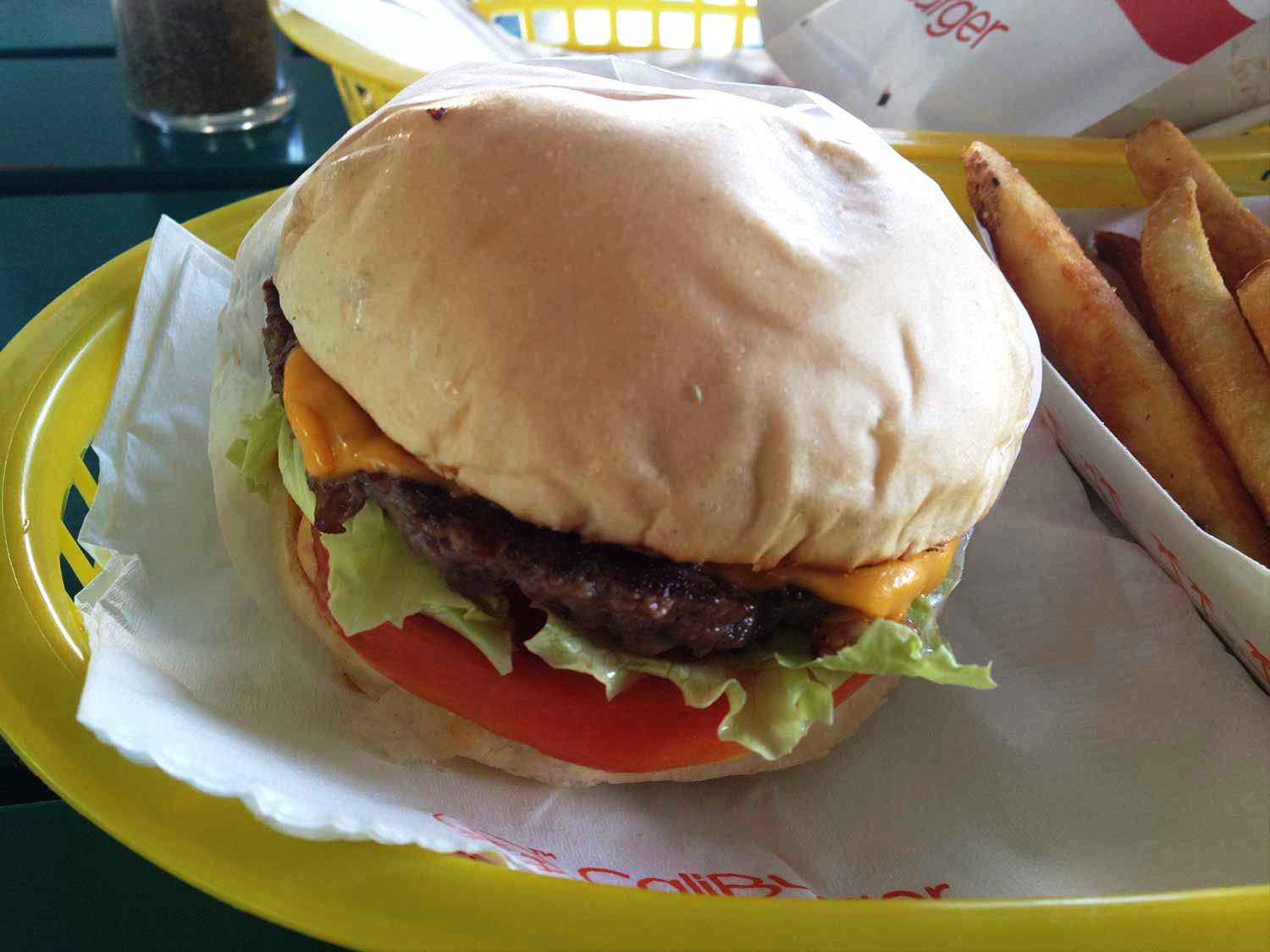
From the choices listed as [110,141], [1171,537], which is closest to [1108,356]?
[1171,537]

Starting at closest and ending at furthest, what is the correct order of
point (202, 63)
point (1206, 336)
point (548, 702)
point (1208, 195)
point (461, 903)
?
point (461, 903)
point (548, 702)
point (1206, 336)
point (1208, 195)
point (202, 63)

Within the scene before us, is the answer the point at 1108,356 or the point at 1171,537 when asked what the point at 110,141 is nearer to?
the point at 1108,356

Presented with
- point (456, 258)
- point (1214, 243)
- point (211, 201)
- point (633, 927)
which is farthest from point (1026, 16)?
point (633, 927)

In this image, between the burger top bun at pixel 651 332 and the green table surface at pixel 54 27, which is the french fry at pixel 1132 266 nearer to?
the burger top bun at pixel 651 332

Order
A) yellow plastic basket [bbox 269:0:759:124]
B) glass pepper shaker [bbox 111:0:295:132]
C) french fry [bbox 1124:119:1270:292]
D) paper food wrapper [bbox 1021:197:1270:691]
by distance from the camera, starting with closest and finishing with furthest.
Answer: paper food wrapper [bbox 1021:197:1270:691] < french fry [bbox 1124:119:1270:292] < yellow plastic basket [bbox 269:0:759:124] < glass pepper shaker [bbox 111:0:295:132]

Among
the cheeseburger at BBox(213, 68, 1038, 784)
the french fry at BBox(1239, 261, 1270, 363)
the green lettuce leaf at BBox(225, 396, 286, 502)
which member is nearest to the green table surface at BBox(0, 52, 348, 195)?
the green lettuce leaf at BBox(225, 396, 286, 502)

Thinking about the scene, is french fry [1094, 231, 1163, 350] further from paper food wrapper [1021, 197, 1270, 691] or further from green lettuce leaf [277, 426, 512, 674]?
green lettuce leaf [277, 426, 512, 674]

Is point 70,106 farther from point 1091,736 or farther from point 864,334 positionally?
point 1091,736
